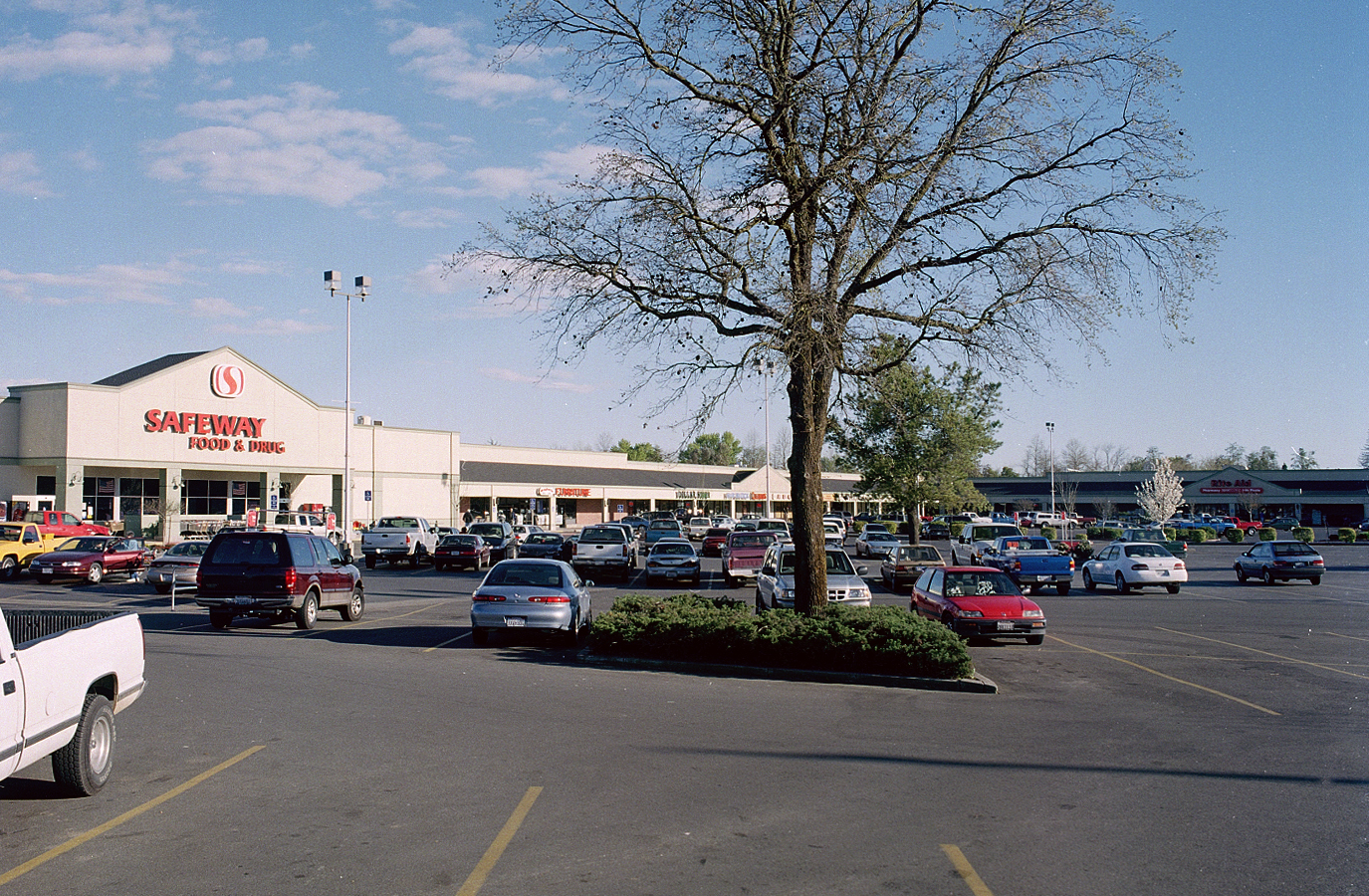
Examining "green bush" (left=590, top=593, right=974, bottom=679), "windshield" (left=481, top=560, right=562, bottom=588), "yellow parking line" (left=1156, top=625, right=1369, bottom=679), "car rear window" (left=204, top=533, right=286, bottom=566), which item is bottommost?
"yellow parking line" (left=1156, top=625, right=1369, bottom=679)

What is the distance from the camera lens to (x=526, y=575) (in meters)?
17.9

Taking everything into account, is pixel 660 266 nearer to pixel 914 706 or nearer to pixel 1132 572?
pixel 914 706

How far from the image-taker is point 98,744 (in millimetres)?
7984

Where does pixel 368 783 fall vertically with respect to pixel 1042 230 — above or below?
below

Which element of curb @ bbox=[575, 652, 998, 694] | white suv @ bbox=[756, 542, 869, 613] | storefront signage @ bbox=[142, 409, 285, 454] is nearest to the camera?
curb @ bbox=[575, 652, 998, 694]

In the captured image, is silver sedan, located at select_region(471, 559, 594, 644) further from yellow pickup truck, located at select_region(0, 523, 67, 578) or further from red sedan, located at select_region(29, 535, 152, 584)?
yellow pickup truck, located at select_region(0, 523, 67, 578)

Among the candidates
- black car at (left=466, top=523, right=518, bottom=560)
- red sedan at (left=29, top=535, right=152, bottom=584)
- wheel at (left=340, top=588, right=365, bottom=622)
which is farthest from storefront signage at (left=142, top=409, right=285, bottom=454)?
wheel at (left=340, top=588, right=365, bottom=622)

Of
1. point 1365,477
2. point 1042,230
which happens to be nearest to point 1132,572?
point 1042,230

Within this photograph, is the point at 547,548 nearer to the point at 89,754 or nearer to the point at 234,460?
the point at 234,460

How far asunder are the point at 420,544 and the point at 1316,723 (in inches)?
1360

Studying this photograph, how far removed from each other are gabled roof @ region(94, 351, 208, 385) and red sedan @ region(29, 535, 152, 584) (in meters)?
22.5

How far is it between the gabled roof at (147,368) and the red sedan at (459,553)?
23.5m

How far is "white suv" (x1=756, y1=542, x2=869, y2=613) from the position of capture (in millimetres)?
20203

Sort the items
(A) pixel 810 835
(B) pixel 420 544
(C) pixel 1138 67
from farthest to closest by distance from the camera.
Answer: (B) pixel 420 544 < (C) pixel 1138 67 < (A) pixel 810 835
